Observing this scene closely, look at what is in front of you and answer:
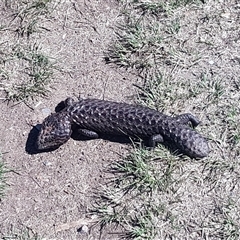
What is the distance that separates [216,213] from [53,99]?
2085mm

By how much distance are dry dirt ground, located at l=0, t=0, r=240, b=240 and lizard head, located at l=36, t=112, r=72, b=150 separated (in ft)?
0.40

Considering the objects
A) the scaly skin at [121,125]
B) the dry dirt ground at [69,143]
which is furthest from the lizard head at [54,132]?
the dry dirt ground at [69,143]

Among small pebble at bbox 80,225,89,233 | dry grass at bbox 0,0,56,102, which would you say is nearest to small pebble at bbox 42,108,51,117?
dry grass at bbox 0,0,56,102

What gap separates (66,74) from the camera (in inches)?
265

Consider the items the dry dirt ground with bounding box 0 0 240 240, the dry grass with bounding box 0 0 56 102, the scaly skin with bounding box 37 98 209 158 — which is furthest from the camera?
the dry grass with bounding box 0 0 56 102

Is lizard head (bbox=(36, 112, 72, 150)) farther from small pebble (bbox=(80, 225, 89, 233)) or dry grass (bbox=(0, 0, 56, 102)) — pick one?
small pebble (bbox=(80, 225, 89, 233))

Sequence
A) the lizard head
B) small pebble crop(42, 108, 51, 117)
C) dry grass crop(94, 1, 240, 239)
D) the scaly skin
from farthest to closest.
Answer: small pebble crop(42, 108, 51, 117)
the lizard head
the scaly skin
dry grass crop(94, 1, 240, 239)

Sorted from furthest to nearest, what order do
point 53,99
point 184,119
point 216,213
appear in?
1. point 53,99
2. point 184,119
3. point 216,213

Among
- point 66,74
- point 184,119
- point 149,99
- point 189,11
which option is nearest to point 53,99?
point 66,74

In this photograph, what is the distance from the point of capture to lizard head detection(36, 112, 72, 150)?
612 cm

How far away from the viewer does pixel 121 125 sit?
6.06 meters

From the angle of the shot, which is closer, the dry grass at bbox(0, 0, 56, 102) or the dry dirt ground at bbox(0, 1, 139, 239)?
the dry dirt ground at bbox(0, 1, 139, 239)

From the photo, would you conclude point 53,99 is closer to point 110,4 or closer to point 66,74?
point 66,74

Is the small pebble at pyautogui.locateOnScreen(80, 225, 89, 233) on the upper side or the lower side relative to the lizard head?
lower
